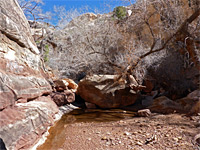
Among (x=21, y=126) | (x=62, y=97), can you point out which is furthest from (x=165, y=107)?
(x=21, y=126)

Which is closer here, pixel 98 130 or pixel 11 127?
pixel 11 127

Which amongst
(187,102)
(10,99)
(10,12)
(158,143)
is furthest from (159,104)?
(10,12)

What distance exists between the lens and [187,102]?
512 cm

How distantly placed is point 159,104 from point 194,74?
253 centimetres

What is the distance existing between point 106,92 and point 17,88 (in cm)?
394

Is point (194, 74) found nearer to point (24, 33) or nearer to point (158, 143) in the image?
point (158, 143)

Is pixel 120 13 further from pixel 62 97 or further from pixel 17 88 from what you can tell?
pixel 17 88

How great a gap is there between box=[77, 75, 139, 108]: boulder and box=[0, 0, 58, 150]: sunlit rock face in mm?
2409

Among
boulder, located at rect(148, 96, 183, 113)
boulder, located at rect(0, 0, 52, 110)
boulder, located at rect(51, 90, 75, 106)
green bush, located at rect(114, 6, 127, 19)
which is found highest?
green bush, located at rect(114, 6, 127, 19)

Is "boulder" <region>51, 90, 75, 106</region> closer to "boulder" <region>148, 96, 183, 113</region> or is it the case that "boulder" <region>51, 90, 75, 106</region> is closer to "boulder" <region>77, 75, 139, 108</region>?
"boulder" <region>77, 75, 139, 108</region>

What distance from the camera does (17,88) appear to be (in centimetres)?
303

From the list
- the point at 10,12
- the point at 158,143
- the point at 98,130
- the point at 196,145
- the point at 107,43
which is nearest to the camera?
the point at 196,145

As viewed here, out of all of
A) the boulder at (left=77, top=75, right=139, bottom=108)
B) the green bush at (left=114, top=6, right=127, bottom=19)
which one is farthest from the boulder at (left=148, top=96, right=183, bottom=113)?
the green bush at (left=114, top=6, right=127, bottom=19)

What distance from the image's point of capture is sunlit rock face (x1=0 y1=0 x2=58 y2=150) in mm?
2430
